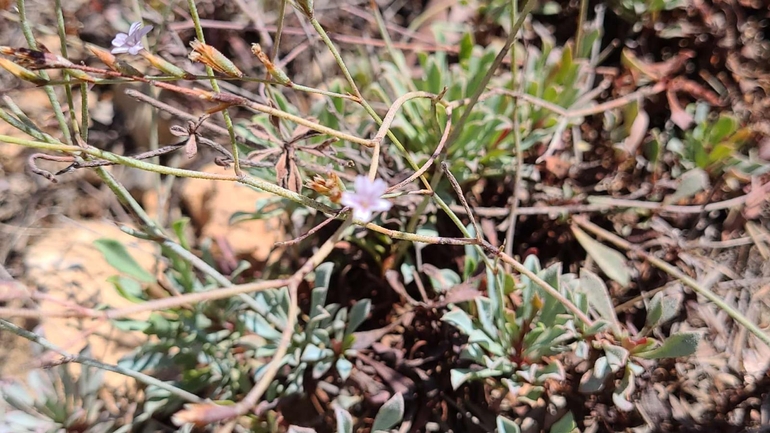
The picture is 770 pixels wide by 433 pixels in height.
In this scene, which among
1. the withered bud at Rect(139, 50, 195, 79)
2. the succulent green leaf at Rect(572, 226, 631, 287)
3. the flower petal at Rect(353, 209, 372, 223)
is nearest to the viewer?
the flower petal at Rect(353, 209, 372, 223)

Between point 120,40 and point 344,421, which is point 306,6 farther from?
point 344,421

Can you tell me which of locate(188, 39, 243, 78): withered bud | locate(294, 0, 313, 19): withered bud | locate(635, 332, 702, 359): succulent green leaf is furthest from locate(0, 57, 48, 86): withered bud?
locate(635, 332, 702, 359): succulent green leaf

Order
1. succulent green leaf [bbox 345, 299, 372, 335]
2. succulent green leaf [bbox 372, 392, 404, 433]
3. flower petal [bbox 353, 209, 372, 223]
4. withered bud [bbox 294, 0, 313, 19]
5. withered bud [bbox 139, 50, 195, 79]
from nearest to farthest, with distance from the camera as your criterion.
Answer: flower petal [bbox 353, 209, 372, 223] → withered bud [bbox 139, 50, 195, 79] → withered bud [bbox 294, 0, 313, 19] → succulent green leaf [bbox 372, 392, 404, 433] → succulent green leaf [bbox 345, 299, 372, 335]

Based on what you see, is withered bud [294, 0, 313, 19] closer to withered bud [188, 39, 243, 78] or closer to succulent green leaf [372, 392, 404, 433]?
withered bud [188, 39, 243, 78]

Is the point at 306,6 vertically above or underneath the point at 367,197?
above

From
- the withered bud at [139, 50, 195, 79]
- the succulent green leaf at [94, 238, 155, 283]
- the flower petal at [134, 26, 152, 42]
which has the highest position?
the flower petal at [134, 26, 152, 42]

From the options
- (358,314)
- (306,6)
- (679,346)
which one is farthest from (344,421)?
(306,6)

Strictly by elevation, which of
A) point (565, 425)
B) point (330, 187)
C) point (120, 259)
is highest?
point (330, 187)

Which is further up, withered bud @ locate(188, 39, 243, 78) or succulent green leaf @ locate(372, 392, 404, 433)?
withered bud @ locate(188, 39, 243, 78)

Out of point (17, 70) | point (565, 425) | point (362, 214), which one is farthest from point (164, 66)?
point (565, 425)

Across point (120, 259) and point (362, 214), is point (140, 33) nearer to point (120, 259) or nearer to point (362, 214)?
point (362, 214)

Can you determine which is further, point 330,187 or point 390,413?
point 390,413

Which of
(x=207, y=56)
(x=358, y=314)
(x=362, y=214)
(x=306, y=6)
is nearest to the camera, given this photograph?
(x=362, y=214)

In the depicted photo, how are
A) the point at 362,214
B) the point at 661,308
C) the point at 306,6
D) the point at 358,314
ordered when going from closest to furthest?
the point at 362,214, the point at 306,6, the point at 661,308, the point at 358,314
